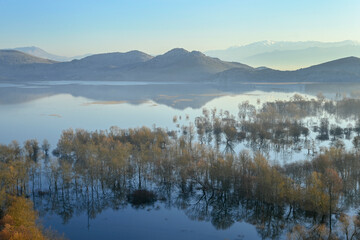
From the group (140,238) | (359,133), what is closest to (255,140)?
(359,133)

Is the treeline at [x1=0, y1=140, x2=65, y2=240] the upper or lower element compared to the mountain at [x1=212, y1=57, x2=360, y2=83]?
lower

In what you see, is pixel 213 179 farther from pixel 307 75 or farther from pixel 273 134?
pixel 307 75

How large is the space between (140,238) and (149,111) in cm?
4368

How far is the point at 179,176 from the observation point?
22.2 metres

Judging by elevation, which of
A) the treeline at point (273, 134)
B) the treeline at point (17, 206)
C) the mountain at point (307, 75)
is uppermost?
the mountain at point (307, 75)

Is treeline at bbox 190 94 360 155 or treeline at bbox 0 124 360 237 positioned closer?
treeline at bbox 0 124 360 237

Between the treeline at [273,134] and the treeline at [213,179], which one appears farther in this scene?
the treeline at [273,134]

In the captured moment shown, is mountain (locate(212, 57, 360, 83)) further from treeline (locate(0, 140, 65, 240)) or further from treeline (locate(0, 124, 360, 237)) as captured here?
treeline (locate(0, 140, 65, 240))

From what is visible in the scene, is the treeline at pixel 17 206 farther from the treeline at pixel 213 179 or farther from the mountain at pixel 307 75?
the mountain at pixel 307 75

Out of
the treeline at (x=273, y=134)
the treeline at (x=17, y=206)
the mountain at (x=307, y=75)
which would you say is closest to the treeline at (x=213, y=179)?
the treeline at (x=17, y=206)

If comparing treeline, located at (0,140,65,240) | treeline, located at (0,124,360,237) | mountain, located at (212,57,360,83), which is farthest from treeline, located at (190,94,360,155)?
mountain, located at (212,57,360,83)

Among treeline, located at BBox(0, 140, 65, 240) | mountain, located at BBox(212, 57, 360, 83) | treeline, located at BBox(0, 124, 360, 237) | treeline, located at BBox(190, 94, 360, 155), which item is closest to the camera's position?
treeline, located at BBox(0, 140, 65, 240)

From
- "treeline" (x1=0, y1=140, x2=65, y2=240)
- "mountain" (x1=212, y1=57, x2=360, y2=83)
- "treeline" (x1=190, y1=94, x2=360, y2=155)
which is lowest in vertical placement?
"treeline" (x1=0, y1=140, x2=65, y2=240)

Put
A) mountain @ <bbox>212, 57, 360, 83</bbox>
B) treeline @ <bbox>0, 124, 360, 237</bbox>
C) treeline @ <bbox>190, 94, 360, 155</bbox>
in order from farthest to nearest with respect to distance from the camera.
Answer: mountain @ <bbox>212, 57, 360, 83</bbox> < treeline @ <bbox>190, 94, 360, 155</bbox> < treeline @ <bbox>0, 124, 360, 237</bbox>
